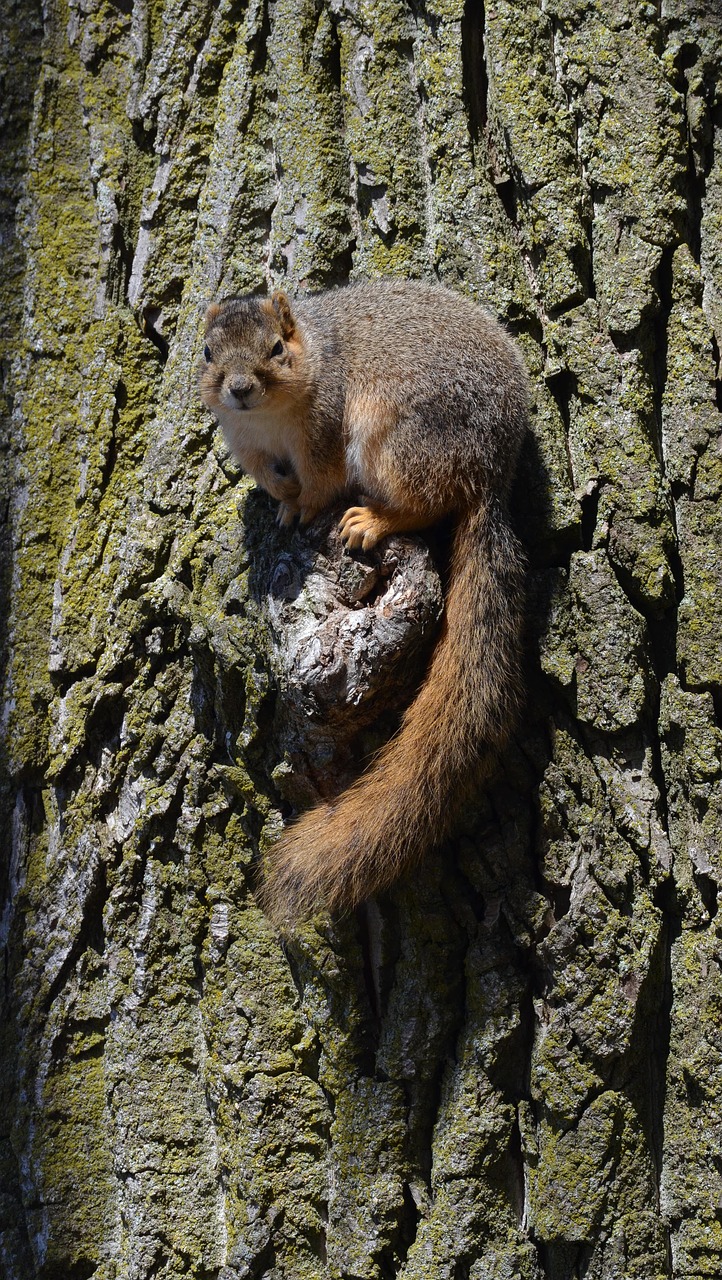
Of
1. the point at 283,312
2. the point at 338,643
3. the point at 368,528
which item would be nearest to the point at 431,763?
the point at 338,643

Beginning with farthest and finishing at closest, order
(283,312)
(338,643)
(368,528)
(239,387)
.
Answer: (283,312) < (239,387) < (368,528) < (338,643)

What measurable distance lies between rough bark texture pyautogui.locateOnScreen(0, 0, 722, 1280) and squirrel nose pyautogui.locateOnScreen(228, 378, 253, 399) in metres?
0.26

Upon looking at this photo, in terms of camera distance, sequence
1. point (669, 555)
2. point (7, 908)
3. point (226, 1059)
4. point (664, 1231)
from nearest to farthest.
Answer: point (664, 1231) < point (669, 555) < point (226, 1059) < point (7, 908)

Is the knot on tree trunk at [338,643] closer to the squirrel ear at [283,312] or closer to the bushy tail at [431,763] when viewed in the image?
the bushy tail at [431,763]

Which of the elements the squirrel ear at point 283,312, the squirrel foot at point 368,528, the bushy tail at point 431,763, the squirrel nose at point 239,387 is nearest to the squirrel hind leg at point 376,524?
the squirrel foot at point 368,528

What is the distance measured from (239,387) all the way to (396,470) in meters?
0.38

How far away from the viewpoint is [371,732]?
219 cm

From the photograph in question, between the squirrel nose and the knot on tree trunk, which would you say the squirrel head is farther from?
the knot on tree trunk

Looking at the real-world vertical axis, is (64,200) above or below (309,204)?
above

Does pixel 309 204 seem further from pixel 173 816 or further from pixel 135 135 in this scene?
pixel 173 816

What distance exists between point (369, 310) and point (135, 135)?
97 centimetres

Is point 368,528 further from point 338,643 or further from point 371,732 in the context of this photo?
point 371,732

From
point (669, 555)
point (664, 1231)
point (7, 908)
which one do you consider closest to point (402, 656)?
point (669, 555)

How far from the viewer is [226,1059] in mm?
2268
